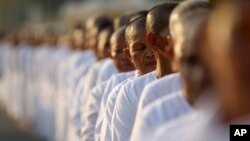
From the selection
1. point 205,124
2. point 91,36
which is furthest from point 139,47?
point 91,36

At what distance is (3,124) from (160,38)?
15395 mm

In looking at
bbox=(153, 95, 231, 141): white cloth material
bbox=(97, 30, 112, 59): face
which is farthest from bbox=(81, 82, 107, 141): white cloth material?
bbox=(153, 95, 231, 141): white cloth material

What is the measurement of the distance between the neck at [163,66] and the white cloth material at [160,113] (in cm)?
136

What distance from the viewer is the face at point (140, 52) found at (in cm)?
746

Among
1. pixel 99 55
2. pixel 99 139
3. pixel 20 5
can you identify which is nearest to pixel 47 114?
pixel 99 55

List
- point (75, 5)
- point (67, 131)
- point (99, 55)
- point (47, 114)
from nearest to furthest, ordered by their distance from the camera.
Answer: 1. point (99, 55)
2. point (67, 131)
3. point (47, 114)
4. point (75, 5)

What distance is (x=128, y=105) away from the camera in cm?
670

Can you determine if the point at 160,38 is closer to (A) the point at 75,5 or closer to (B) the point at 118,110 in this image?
(B) the point at 118,110

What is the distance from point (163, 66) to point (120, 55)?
243 cm

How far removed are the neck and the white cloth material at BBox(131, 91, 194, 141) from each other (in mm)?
1360

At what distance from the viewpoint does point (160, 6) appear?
6.88 metres

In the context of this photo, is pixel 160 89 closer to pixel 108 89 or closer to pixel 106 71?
pixel 108 89

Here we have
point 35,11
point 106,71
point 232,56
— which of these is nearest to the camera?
point 232,56

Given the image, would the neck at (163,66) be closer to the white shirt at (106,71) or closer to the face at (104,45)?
the white shirt at (106,71)
